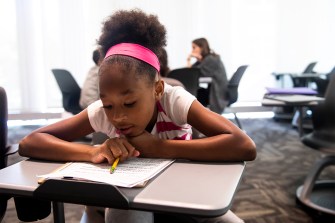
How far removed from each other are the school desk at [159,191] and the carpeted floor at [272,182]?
0.47 m

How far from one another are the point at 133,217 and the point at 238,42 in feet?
15.0

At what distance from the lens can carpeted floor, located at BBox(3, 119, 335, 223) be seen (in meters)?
1.95

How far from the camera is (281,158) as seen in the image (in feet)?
10.2

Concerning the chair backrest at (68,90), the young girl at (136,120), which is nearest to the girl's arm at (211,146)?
the young girl at (136,120)

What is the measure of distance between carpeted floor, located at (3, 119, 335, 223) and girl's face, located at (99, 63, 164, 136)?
488mm

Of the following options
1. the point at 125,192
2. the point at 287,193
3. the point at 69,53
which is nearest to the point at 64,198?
the point at 125,192

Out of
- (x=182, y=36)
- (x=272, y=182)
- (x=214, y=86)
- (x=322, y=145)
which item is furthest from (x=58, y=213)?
(x=182, y=36)

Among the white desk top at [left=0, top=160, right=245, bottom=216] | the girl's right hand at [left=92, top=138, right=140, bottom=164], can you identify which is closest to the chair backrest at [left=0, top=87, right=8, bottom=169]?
the white desk top at [left=0, top=160, right=245, bottom=216]

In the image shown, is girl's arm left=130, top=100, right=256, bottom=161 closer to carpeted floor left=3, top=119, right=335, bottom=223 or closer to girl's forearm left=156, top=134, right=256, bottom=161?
girl's forearm left=156, top=134, right=256, bottom=161

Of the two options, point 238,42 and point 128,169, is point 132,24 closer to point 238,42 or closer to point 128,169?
point 128,169

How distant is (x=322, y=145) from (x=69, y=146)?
1481 millimetres

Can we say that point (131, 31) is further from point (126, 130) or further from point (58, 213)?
point (58, 213)

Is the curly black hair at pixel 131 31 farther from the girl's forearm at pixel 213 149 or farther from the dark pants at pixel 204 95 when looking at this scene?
the dark pants at pixel 204 95

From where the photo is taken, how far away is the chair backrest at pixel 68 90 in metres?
3.35
